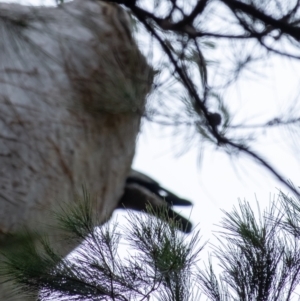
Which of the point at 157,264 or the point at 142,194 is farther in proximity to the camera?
the point at 142,194

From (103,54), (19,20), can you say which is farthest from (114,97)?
(19,20)

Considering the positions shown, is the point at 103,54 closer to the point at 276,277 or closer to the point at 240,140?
the point at 240,140

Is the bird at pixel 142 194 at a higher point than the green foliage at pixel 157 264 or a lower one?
higher

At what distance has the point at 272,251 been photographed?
1509mm

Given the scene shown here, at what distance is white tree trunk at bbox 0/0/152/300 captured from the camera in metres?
1.89

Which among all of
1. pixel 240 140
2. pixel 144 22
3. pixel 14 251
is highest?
pixel 144 22

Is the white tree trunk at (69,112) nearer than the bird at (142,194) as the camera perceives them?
Yes

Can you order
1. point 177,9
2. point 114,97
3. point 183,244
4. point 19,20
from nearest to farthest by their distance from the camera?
point 183,244, point 19,20, point 177,9, point 114,97

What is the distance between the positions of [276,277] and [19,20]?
0.66 m

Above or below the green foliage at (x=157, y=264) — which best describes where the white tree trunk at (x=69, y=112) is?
above

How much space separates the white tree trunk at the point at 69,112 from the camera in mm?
1890

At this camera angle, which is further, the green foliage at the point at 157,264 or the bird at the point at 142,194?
the bird at the point at 142,194

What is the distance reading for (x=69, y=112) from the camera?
201 centimetres

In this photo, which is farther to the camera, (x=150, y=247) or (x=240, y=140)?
(x=240, y=140)
